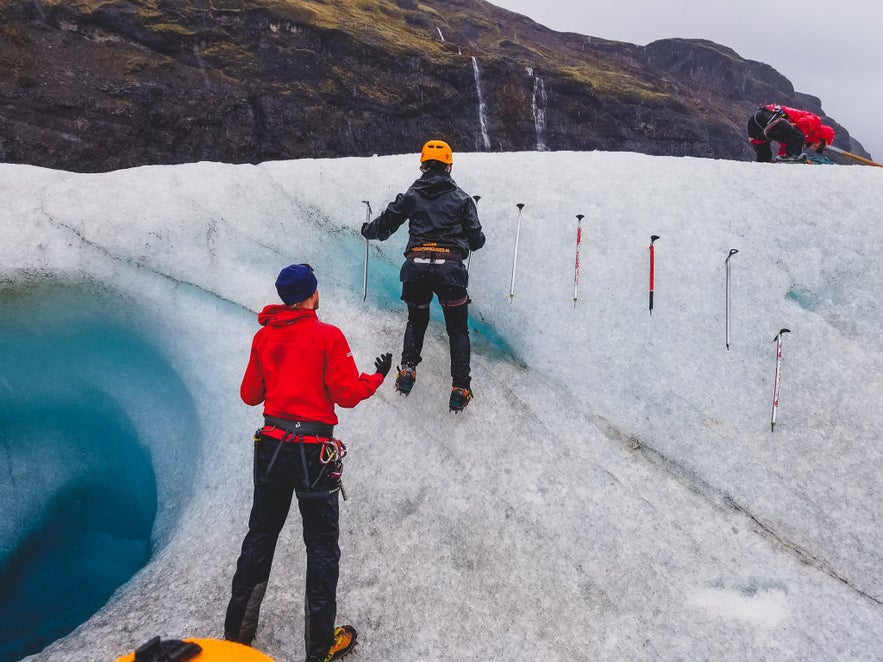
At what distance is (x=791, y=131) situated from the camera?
9180 millimetres

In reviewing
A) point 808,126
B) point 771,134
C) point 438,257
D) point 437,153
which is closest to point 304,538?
point 438,257

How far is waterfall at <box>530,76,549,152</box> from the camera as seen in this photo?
5244 centimetres

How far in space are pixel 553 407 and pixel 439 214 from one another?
2551 millimetres

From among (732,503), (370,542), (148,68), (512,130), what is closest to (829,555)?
(732,503)

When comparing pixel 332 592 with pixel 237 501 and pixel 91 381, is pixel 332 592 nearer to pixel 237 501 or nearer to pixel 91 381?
pixel 237 501

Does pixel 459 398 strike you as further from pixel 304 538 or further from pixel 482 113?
pixel 482 113

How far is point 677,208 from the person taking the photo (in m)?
7.35

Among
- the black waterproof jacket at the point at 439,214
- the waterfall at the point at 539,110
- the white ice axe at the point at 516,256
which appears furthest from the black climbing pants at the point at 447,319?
the waterfall at the point at 539,110

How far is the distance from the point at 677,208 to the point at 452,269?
3.85 metres

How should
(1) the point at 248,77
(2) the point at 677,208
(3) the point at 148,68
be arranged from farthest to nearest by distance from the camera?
(1) the point at 248,77, (3) the point at 148,68, (2) the point at 677,208

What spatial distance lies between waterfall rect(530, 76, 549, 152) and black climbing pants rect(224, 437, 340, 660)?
52.6 metres

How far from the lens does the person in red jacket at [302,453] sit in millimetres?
3656

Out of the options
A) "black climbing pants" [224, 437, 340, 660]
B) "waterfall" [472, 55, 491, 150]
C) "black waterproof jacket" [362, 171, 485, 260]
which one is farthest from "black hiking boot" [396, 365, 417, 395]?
"waterfall" [472, 55, 491, 150]

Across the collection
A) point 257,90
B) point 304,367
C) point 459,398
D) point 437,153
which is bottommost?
point 459,398
